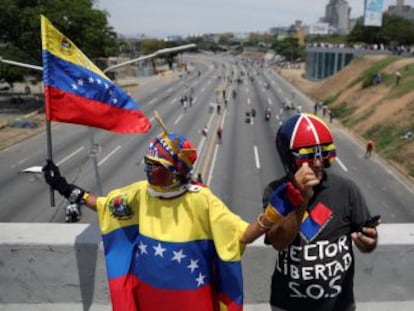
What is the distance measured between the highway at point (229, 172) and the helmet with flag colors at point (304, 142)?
1.12 meters

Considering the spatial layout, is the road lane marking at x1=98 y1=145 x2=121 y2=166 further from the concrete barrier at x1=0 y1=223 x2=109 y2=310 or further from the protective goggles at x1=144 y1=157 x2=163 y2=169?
the protective goggles at x1=144 y1=157 x2=163 y2=169

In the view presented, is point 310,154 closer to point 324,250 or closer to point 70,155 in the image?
point 324,250

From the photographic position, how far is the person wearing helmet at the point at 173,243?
276 centimetres

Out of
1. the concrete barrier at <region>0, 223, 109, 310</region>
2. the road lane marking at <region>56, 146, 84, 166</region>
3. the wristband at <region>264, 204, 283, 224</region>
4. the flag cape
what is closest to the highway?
the road lane marking at <region>56, 146, 84, 166</region>

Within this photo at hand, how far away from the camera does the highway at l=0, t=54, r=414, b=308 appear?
3.57 meters

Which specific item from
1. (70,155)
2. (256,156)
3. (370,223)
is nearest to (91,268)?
(370,223)

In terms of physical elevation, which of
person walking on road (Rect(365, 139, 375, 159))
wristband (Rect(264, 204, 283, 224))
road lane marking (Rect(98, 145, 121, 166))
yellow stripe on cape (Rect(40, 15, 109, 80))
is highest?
yellow stripe on cape (Rect(40, 15, 109, 80))

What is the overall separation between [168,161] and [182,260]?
59cm

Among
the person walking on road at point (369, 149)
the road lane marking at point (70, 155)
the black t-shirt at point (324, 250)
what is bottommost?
the road lane marking at point (70, 155)

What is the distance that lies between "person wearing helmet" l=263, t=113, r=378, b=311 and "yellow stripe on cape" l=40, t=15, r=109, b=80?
2.20 m

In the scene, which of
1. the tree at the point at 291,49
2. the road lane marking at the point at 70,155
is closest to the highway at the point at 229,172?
the road lane marking at the point at 70,155

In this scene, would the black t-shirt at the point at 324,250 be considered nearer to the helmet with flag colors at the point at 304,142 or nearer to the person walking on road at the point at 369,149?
the helmet with flag colors at the point at 304,142

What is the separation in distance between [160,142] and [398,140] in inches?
1199

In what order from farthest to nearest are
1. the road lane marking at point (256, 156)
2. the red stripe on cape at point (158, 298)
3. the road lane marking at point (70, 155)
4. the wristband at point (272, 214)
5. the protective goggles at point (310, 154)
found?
the road lane marking at point (256, 156), the road lane marking at point (70, 155), the red stripe on cape at point (158, 298), the protective goggles at point (310, 154), the wristband at point (272, 214)
